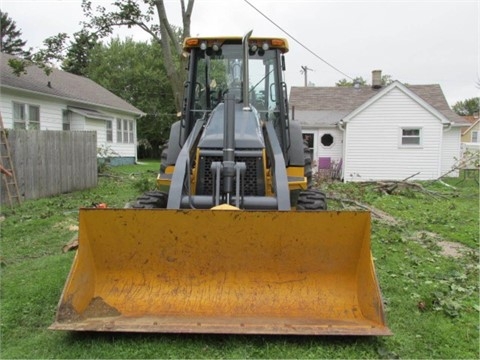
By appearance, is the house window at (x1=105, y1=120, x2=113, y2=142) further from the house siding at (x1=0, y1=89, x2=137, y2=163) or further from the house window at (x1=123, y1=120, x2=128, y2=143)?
the house window at (x1=123, y1=120, x2=128, y2=143)

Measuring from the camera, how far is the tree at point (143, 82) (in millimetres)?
33781

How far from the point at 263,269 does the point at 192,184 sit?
1475 millimetres

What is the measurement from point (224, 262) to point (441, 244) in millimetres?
4902

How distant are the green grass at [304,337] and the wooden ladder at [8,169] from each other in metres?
1.59

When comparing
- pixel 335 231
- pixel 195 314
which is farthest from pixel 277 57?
pixel 195 314

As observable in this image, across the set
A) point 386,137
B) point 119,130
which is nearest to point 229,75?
point 386,137

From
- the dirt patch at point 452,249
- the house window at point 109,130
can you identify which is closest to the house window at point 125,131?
the house window at point 109,130

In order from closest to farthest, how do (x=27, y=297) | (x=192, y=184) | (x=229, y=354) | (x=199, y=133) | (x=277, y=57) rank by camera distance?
1. (x=229, y=354)
2. (x=27, y=297)
3. (x=192, y=184)
4. (x=199, y=133)
5. (x=277, y=57)

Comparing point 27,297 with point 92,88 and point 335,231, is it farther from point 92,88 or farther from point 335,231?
point 92,88

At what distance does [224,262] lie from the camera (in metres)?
3.97

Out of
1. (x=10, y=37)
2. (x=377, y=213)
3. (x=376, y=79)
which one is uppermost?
(x=10, y=37)

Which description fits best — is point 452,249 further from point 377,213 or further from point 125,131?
point 125,131

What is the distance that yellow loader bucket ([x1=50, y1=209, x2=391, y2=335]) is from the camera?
3.76 meters

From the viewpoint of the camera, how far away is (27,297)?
14.8 feet
